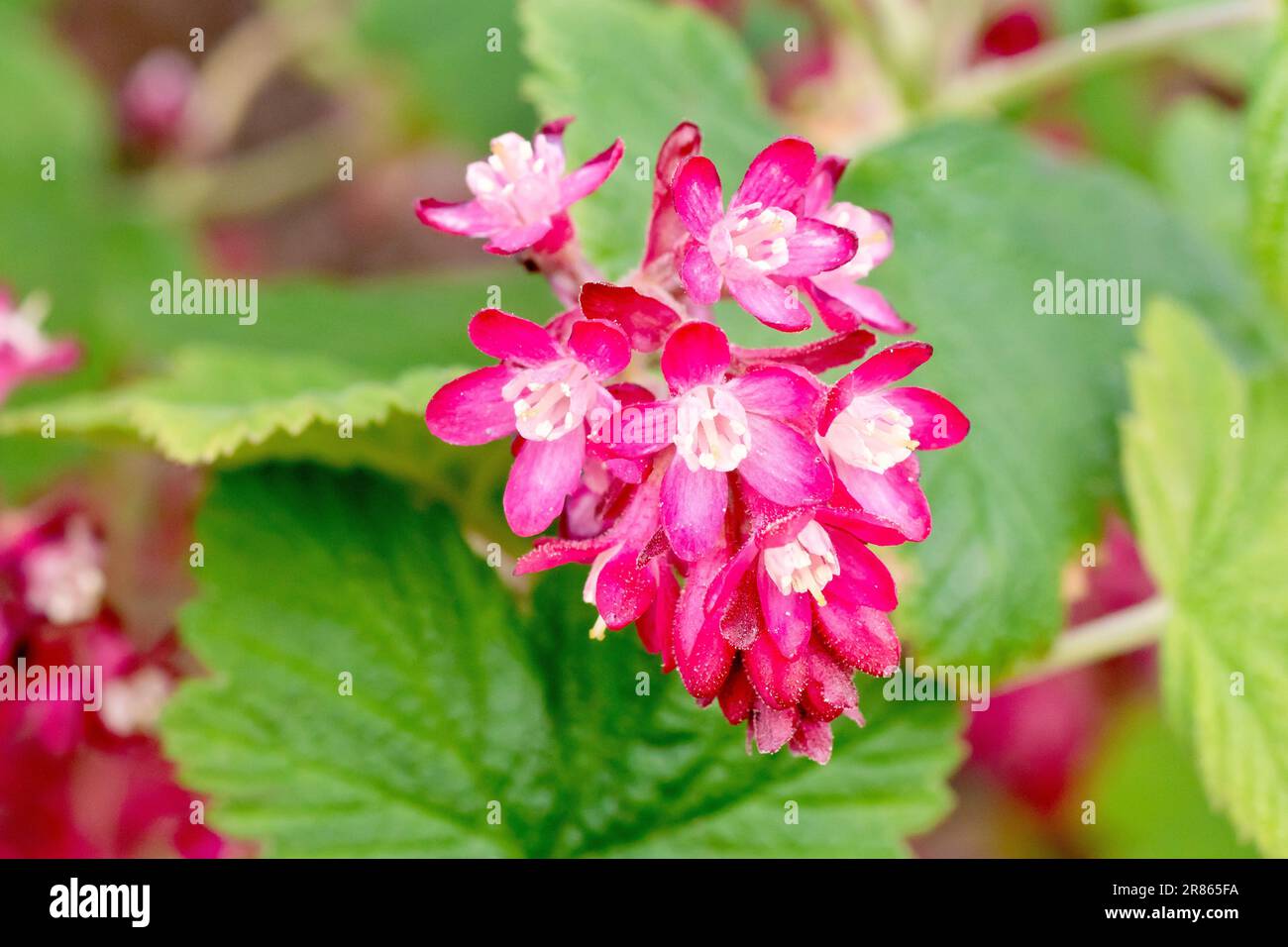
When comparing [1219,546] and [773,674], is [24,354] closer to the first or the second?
[773,674]

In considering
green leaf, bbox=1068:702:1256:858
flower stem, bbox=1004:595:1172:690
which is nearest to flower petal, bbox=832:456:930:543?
flower stem, bbox=1004:595:1172:690

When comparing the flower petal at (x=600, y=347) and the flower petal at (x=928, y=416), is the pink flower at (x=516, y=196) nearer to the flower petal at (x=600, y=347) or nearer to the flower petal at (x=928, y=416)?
the flower petal at (x=600, y=347)

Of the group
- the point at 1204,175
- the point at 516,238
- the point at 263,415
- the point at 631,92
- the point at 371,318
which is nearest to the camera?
the point at 516,238

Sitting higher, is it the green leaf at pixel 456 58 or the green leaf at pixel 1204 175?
the green leaf at pixel 456 58

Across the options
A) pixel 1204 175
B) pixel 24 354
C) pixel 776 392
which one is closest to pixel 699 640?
pixel 776 392

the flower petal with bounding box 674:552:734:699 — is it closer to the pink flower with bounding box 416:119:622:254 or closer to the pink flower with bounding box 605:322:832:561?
the pink flower with bounding box 605:322:832:561

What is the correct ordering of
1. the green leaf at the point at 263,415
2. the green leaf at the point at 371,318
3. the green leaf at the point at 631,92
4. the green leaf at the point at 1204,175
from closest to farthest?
1. the green leaf at the point at 263,415
2. the green leaf at the point at 631,92
3. the green leaf at the point at 371,318
4. the green leaf at the point at 1204,175

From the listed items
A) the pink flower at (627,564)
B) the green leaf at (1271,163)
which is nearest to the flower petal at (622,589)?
the pink flower at (627,564)

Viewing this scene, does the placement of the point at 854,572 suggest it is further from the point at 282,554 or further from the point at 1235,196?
the point at 1235,196
